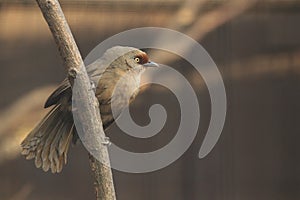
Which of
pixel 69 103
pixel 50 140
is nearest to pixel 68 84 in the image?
pixel 69 103

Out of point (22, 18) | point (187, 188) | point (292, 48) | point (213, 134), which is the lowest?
point (187, 188)

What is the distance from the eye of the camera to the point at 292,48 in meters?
2.99

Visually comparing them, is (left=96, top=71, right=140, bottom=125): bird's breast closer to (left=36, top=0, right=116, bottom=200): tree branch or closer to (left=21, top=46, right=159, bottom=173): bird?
(left=21, top=46, right=159, bottom=173): bird

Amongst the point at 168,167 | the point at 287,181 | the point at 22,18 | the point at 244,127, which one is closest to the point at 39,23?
the point at 22,18

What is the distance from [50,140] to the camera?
5.08ft

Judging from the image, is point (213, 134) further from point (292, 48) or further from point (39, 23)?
point (39, 23)

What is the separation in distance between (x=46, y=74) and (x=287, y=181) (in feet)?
4.21

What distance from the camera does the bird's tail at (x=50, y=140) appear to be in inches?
60.7

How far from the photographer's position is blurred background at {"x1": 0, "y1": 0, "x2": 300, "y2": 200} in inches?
113

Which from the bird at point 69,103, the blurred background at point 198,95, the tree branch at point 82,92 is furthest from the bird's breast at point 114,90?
the blurred background at point 198,95

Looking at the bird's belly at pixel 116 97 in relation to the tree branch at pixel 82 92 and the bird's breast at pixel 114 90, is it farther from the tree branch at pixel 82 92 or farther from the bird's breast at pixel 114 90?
the tree branch at pixel 82 92

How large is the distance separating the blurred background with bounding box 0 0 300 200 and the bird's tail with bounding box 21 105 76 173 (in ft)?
4.14

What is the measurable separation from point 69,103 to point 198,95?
1475mm

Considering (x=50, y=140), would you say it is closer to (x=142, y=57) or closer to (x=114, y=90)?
(x=114, y=90)
